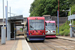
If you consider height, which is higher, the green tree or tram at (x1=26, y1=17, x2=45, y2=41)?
the green tree

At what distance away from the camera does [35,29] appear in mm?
21859

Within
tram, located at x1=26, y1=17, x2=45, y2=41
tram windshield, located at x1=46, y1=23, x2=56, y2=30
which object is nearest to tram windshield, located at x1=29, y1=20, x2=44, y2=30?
tram, located at x1=26, y1=17, x2=45, y2=41

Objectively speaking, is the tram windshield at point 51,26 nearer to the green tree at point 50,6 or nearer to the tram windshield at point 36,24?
the tram windshield at point 36,24

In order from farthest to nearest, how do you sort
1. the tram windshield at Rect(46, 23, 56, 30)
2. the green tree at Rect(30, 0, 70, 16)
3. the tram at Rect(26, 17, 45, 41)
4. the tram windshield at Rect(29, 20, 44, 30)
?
the green tree at Rect(30, 0, 70, 16)
the tram windshield at Rect(46, 23, 56, 30)
the tram windshield at Rect(29, 20, 44, 30)
the tram at Rect(26, 17, 45, 41)

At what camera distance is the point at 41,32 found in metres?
21.8

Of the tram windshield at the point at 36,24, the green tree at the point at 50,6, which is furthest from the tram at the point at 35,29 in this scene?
the green tree at the point at 50,6

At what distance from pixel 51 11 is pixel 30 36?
4937 cm

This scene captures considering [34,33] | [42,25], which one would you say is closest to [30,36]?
[34,33]

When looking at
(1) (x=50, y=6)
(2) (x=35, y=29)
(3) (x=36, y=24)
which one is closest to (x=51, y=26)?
(3) (x=36, y=24)

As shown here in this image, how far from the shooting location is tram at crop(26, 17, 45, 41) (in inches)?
851

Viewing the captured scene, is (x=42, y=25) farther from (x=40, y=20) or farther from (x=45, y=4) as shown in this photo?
(x=45, y=4)

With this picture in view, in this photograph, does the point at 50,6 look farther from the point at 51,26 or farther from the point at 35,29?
the point at 35,29

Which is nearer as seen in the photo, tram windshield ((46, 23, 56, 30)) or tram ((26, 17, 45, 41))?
tram ((26, 17, 45, 41))

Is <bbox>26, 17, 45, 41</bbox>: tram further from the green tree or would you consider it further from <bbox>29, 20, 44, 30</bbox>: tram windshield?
the green tree
